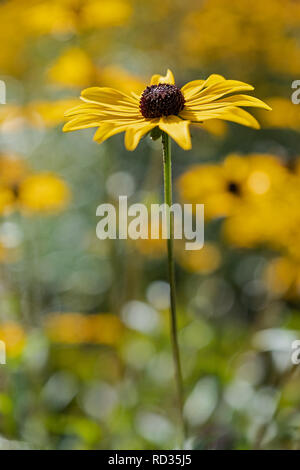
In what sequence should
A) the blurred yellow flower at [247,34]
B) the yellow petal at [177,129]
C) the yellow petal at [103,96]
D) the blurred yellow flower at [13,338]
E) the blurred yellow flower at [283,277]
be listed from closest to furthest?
1. the yellow petal at [177,129]
2. the yellow petal at [103,96]
3. the blurred yellow flower at [13,338]
4. the blurred yellow flower at [283,277]
5. the blurred yellow flower at [247,34]

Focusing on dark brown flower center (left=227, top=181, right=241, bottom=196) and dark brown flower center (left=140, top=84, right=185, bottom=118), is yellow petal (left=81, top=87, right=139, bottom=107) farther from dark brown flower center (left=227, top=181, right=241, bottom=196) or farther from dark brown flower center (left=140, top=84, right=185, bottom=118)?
dark brown flower center (left=227, top=181, right=241, bottom=196)

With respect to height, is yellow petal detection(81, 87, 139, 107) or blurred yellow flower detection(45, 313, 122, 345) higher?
yellow petal detection(81, 87, 139, 107)

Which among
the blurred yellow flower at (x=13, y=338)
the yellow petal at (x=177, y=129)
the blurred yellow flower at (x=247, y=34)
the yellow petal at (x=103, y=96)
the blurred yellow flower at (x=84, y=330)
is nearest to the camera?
the yellow petal at (x=177, y=129)

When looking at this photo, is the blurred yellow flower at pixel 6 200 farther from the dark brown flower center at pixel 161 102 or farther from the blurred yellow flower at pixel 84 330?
the dark brown flower center at pixel 161 102

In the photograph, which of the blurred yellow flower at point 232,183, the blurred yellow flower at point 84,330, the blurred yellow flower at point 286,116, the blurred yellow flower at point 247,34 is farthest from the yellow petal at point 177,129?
the blurred yellow flower at point 247,34

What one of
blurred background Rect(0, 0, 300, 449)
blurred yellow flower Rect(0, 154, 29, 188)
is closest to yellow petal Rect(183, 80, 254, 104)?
blurred background Rect(0, 0, 300, 449)

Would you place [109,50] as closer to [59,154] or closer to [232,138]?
[59,154]
